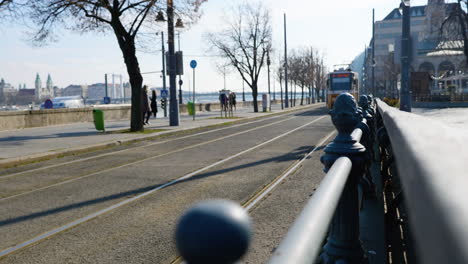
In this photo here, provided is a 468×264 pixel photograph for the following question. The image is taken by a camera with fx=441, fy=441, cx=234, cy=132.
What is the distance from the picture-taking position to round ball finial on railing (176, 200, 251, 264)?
64 centimetres

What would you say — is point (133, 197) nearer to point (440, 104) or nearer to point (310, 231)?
point (310, 231)

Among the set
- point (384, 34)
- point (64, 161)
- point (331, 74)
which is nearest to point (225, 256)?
point (64, 161)

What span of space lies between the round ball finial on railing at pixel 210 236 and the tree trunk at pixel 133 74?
646 inches

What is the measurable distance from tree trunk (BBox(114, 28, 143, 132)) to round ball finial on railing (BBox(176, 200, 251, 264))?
16.4 m

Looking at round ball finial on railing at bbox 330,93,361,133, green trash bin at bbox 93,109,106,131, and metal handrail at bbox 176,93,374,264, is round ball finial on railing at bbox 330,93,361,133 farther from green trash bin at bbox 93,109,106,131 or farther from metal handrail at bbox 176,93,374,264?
green trash bin at bbox 93,109,106,131

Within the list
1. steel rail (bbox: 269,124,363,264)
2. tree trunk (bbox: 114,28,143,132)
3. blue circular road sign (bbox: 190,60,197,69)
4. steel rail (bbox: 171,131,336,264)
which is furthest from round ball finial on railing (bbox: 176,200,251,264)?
blue circular road sign (bbox: 190,60,197,69)

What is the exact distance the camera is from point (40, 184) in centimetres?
715

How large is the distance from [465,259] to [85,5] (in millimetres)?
17098

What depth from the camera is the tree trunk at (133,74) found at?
16.7 metres

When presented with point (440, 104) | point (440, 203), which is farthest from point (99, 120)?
point (440, 104)

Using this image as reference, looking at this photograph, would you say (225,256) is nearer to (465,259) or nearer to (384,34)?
(465,259)

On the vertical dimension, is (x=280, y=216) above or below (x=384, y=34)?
below

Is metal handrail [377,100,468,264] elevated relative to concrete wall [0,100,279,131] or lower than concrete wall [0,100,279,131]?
elevated

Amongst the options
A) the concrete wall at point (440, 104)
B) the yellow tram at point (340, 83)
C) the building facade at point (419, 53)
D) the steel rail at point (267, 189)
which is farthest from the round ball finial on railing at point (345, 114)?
the concrete wall at point (440, 104)
